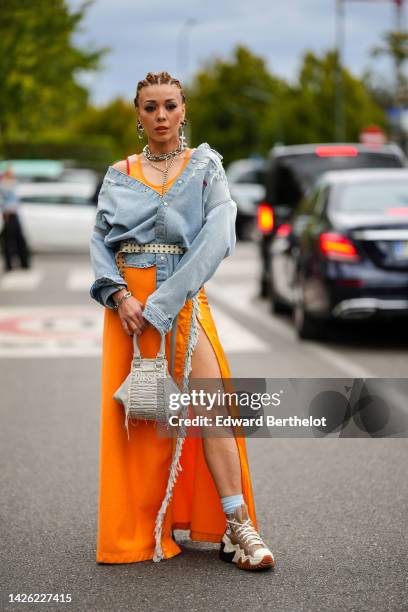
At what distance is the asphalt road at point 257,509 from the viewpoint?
4.39m

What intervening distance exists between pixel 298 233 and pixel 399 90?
59.3 feet

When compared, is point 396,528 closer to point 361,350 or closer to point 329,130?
point 361,350

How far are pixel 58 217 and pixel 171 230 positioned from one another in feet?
72.6

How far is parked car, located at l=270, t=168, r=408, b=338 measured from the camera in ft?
36.4

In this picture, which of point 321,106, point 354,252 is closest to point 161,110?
point 354,252

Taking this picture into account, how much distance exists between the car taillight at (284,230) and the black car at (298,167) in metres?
0.33

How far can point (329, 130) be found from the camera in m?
57.6

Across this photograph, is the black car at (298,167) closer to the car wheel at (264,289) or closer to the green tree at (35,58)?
the car wheel at (264,289)

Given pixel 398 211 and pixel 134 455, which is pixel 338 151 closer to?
pixel 398 211

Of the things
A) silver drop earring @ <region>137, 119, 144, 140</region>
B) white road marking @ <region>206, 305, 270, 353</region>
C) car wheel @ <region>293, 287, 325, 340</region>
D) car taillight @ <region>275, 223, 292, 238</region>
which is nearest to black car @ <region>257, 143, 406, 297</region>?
car taillight @ <region>275, 223, 292, 238</region>

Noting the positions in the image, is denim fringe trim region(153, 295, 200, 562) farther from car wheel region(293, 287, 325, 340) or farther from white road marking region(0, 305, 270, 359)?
car wheel region(293, 287, 325, 340)

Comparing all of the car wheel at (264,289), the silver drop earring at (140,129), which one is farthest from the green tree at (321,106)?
the silver drop earring at (140,129)

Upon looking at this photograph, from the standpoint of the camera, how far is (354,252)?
36.5 ft

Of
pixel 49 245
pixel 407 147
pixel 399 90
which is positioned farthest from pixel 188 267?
pixel 407 147
